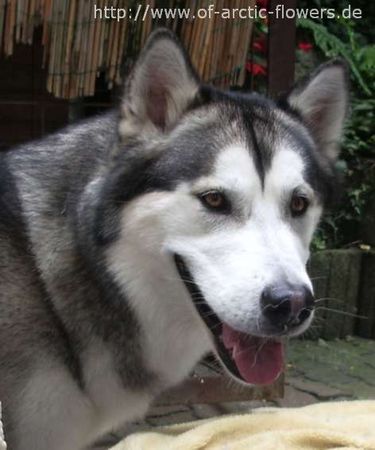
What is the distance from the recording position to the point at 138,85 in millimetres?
2523

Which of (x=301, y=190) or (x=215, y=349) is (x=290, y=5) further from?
(x=215, y=349)

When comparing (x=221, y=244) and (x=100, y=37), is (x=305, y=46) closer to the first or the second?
(x=100, y=37)

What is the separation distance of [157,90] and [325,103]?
0.66 metres

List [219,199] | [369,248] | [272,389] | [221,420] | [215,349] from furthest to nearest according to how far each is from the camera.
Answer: [369,248]
[272,389]
[221,420]
[215,349]
[219,199]

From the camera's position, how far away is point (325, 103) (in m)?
2.81

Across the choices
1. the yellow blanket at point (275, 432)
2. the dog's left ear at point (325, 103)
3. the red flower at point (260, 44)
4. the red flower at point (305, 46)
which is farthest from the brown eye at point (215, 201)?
the red flower at point (305, 46)

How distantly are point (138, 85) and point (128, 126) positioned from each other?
14cm

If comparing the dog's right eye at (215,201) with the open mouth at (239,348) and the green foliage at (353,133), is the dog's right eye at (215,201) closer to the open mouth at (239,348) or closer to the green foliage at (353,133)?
the open mouth at (239,348)

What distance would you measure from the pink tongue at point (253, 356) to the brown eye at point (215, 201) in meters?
0.38

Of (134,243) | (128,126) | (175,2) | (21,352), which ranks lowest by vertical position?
(21,352)

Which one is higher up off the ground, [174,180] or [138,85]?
[138,85]

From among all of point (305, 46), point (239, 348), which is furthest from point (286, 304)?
point (305, 46)

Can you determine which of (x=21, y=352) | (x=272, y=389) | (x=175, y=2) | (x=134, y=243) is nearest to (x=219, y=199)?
(x=134, y=243)

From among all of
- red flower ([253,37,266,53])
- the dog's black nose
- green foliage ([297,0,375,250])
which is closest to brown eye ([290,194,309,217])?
the dog's black nose
